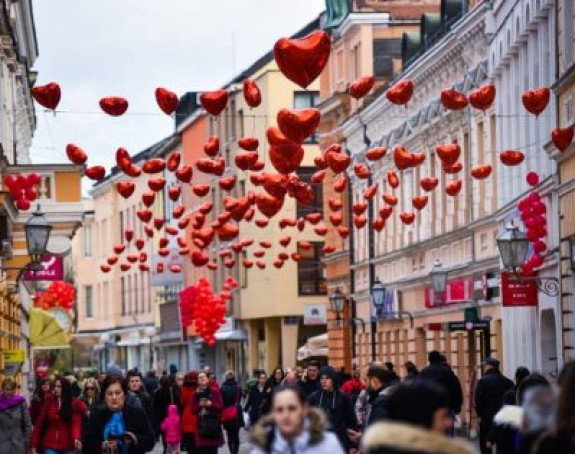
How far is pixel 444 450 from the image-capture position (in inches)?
421

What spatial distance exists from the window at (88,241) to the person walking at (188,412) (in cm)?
9357

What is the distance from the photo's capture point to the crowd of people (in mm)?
10953

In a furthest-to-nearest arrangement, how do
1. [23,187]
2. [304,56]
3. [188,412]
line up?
1. [23,187]
2. [188,412]
3. [304,56]

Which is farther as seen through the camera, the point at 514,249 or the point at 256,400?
the point at 256,400

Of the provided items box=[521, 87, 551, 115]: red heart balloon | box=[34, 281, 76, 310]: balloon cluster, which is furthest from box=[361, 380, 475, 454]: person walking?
box=[34, 281, 76, 310]: balloon cluster

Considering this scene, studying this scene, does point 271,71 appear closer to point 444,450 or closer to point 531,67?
point 531,67

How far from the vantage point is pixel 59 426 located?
82.3ft

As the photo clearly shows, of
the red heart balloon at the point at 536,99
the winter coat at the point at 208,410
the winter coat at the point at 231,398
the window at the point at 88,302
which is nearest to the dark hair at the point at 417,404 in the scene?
the red heart balloon at the point at 536,99

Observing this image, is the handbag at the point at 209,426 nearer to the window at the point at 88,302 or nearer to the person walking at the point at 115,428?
the person walking at the point at 115,428

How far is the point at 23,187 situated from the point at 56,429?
1716 centimetres

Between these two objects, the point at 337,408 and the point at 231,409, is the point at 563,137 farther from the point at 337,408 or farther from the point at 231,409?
the point at 337,408

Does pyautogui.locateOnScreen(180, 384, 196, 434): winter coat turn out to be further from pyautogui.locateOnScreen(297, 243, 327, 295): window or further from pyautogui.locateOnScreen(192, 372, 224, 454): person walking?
pyautogui.locateOnScreen(297, 243, 327, 295): window

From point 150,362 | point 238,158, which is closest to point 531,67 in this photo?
point 238,158

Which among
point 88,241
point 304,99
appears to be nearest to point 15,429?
point 304,99
